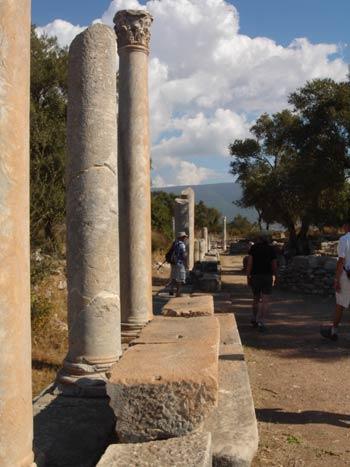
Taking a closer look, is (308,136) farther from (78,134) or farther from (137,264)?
(78,134)

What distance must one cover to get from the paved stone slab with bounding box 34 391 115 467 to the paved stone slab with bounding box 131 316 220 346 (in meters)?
0.80

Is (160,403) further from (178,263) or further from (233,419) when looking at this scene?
(178,263)

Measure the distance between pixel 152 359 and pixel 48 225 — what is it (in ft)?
27.9

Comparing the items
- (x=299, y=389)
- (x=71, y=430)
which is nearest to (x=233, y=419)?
(x=71, y=430)

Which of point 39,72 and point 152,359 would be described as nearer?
point 152,359

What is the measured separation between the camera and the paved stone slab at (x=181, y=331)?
5.28 metres

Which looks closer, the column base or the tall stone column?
the column base

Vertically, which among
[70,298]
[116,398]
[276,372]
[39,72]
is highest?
[39,72]

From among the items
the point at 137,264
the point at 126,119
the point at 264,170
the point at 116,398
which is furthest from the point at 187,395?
the point at 264,170

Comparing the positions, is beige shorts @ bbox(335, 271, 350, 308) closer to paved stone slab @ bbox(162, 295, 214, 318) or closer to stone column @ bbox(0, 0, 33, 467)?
paved stone slab @ bbox(162, 295, 214, 318)

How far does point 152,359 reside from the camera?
14.4 feet

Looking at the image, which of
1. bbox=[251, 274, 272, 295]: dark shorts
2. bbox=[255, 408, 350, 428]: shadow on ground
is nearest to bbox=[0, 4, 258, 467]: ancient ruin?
bbox=[255, 408, 350, 428]: shadow on ground

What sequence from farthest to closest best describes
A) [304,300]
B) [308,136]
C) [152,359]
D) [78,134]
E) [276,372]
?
[308,136]
[304,300]
[276,372]
[78,134]
[152,359]

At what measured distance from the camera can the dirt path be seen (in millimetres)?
4766
